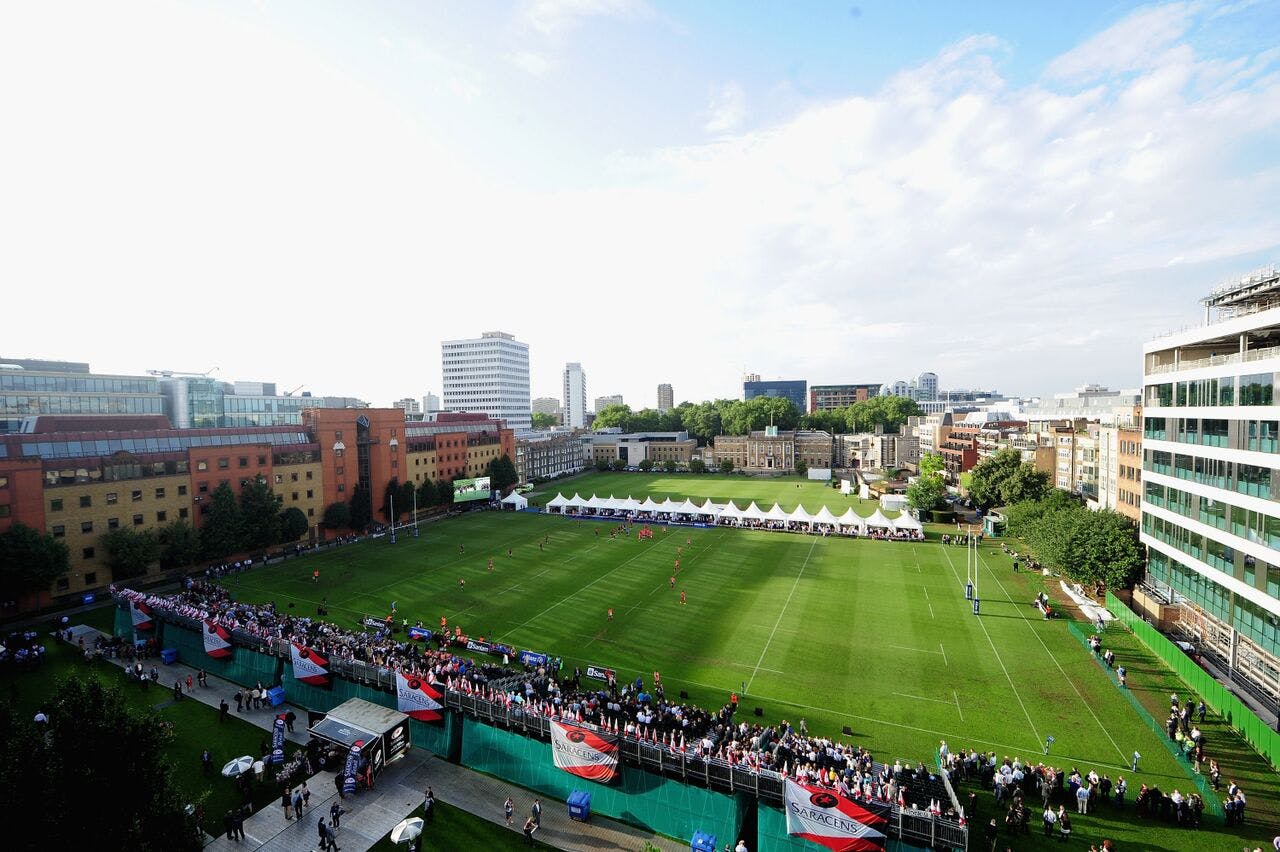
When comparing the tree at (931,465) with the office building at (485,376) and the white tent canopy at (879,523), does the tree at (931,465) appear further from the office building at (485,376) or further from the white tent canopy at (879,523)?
the office building at (485,376)

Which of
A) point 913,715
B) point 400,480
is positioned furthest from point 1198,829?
point 400,480

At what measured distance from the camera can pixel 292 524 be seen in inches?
2088

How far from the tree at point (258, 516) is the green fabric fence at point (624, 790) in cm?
3659

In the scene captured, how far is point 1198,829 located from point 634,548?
40.8 meters

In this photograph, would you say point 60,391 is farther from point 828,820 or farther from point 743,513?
point 828,820

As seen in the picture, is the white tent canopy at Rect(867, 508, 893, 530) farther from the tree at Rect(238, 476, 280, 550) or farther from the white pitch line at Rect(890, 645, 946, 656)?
the tree at Rect(238, 476, 280, 550)

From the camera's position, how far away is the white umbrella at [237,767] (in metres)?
20.2

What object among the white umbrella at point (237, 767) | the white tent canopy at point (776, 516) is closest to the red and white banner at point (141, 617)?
the white umbrella at point (237, 767)

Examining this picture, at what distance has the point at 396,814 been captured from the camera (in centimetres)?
1917

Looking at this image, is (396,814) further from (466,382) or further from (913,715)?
(466,382)

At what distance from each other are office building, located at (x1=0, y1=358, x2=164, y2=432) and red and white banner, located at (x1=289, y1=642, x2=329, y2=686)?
6260 cm

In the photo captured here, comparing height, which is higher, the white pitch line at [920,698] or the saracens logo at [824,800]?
the saracens logo at [824,800]

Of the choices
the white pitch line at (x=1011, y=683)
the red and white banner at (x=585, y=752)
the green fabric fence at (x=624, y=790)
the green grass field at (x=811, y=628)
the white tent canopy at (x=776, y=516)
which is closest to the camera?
the green fabric fence at (x=624, y=790)

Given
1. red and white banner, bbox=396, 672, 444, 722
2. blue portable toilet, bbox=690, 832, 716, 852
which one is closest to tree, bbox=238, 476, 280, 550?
red and white banner, bbox=396, 672, 444, 722
